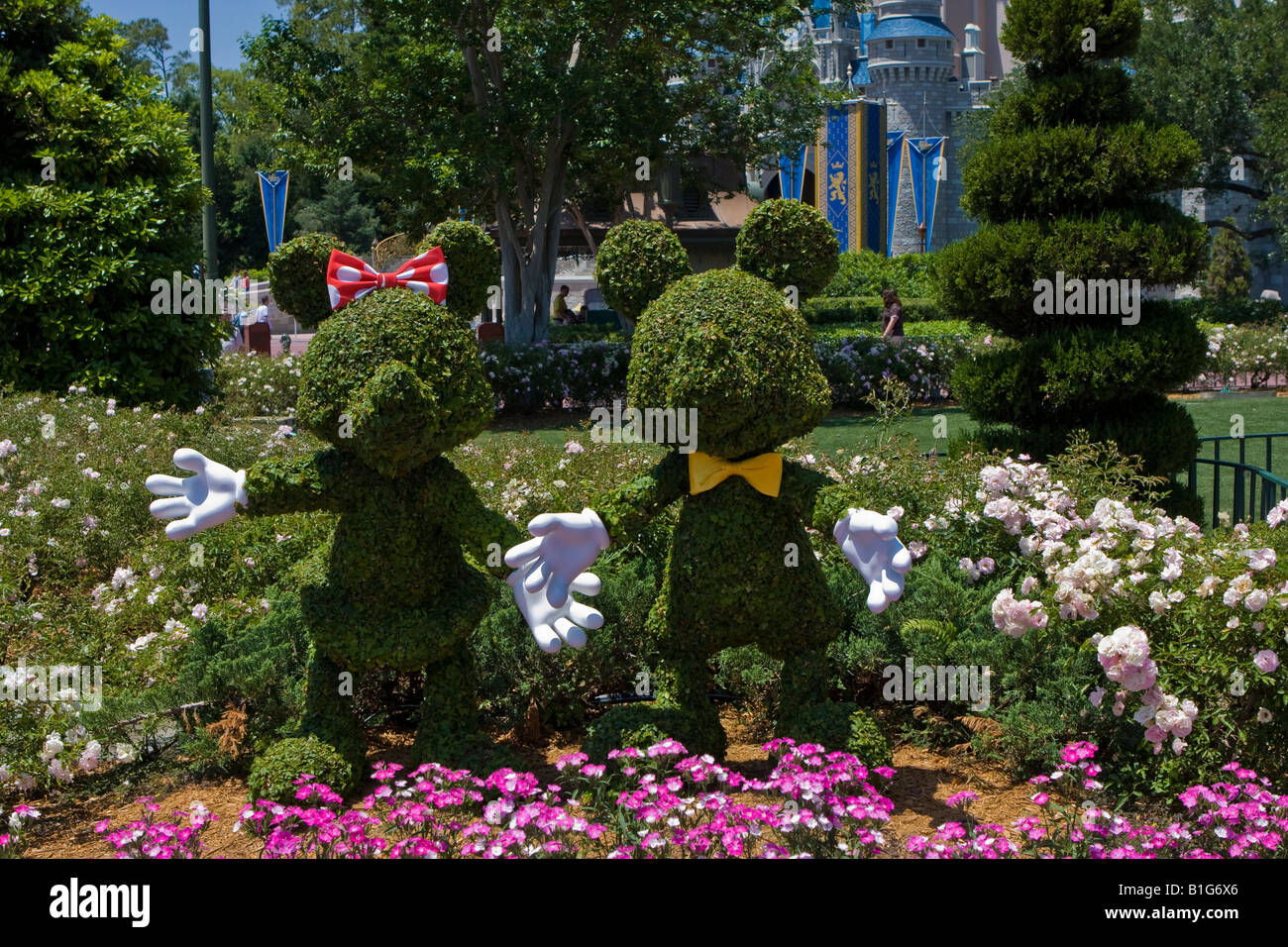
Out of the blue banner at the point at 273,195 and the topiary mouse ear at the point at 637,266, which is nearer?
the topiary mouse ear at the point at 637,266

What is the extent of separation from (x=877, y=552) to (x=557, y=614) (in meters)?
1.05

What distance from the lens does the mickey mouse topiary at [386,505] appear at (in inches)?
148

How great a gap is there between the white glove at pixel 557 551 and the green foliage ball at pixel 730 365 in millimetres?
484

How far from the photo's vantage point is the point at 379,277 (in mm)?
4102

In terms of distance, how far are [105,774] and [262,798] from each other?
99cm

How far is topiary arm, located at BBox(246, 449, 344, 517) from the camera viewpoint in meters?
3.91

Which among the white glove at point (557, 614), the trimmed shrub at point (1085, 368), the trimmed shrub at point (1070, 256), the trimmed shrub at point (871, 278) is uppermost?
the trimmed shrub at point (871, 278)

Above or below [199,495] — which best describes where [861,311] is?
above

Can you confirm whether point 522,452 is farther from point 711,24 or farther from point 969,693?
point 711,24

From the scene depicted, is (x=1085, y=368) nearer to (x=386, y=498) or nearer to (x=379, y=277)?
(x=379, y=277)

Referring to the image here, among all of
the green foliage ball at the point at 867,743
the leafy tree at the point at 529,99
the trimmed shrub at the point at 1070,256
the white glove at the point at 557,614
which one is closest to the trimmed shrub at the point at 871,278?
the leafy tree at the point at 529,99

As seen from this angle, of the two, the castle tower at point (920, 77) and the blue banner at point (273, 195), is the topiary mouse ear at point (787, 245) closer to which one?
the blue banner at point (273, 195)

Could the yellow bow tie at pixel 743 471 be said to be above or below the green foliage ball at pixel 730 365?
below

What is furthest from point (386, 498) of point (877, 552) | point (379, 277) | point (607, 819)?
point (877, 552)
